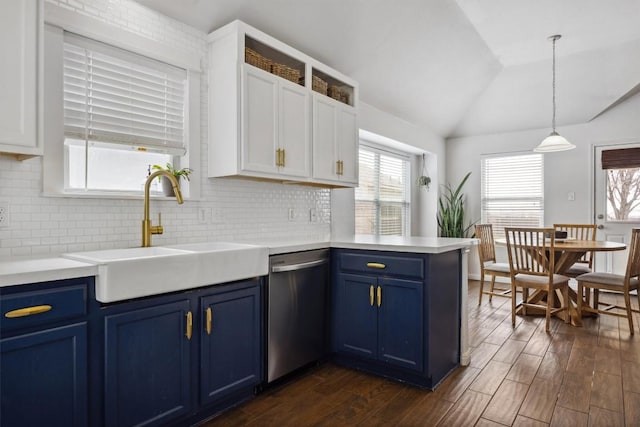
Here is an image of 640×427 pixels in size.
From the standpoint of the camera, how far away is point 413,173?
20.2ft

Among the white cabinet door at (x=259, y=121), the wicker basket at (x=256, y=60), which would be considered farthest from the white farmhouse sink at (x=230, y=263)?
the wicker basket at (x=256, y=60)

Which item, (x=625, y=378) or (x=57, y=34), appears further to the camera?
(x=625, y=378)

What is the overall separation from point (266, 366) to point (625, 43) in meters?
5.01

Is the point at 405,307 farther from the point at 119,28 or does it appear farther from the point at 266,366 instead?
the point at 119,28

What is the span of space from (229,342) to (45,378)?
86 centimetres

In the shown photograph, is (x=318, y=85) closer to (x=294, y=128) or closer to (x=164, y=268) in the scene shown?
(x=294, y=128)

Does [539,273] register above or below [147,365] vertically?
above

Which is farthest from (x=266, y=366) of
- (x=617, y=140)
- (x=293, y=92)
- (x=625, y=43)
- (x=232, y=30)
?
(x=617, y=140)

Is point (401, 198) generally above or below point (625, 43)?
below

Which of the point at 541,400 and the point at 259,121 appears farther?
the point at 259,121

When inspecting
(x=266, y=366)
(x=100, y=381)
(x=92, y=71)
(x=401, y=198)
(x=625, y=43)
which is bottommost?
(x=266, y=366)

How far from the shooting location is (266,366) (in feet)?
7.82

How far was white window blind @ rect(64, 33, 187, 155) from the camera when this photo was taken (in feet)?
6.95

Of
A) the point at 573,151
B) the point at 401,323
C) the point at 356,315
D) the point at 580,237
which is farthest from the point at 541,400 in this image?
the point at 573,151
